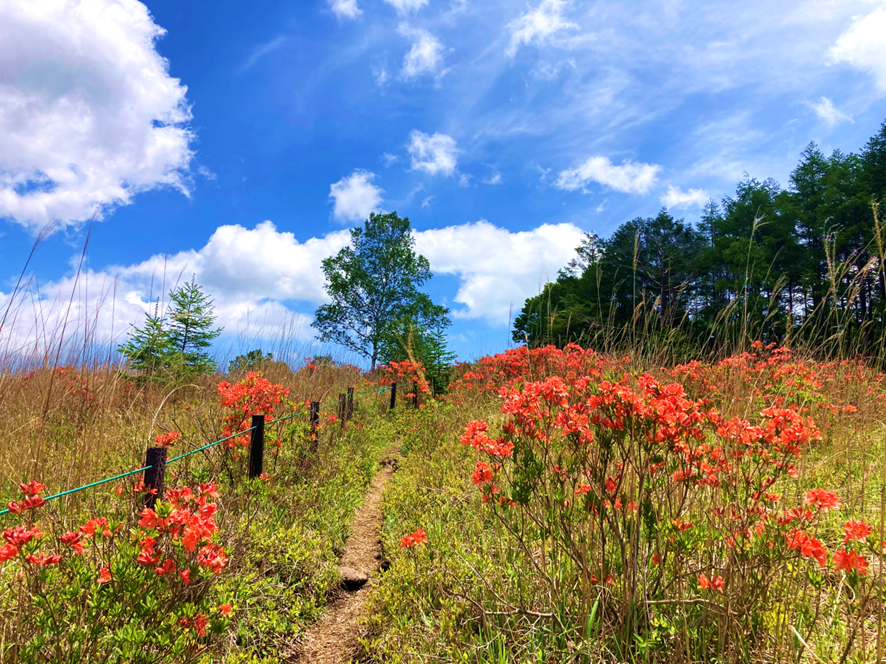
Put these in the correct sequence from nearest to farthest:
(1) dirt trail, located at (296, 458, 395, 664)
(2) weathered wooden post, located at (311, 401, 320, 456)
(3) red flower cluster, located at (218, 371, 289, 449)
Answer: (1) dirt trail, located at (296, 458, 395, 664)
(3) red flower cluster, located at (218, 371, 289, 449)
(2) weathered wooden post, located at (311, 401, 320, 456)

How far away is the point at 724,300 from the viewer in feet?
78.1

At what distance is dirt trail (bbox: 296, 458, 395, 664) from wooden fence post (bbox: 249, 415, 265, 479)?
101cm

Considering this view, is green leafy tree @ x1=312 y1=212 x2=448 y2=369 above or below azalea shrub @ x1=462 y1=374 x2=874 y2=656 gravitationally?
above

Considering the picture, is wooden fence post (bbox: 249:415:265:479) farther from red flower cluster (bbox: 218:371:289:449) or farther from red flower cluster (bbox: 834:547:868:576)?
red flower cluster (bbox: 834:547:868:576)

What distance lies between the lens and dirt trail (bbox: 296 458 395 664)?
8.68 ft

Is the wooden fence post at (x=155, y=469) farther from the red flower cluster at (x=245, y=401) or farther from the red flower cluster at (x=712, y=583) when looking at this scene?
the red flower cluster at (x=712, y=583)

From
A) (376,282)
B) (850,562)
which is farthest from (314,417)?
(376,282)

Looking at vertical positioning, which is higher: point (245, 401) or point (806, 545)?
point (245, 401)

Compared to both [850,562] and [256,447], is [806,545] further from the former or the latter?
[256,447]

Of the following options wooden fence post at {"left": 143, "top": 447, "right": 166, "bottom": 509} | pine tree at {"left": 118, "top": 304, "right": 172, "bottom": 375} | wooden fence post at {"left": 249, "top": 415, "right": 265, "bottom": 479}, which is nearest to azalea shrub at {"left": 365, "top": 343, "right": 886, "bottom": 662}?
wooden fence post at {"left": 143, "top": 447, "right": 166, "bottom": 509}

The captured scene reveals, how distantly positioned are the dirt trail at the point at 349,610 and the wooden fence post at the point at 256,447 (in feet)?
3.31

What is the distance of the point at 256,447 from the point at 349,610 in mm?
1629

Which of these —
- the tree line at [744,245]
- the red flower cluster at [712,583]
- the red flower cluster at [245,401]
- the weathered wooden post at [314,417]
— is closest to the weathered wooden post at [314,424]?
the weathered wooden post at [314,417]

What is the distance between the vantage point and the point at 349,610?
10.0 ft
